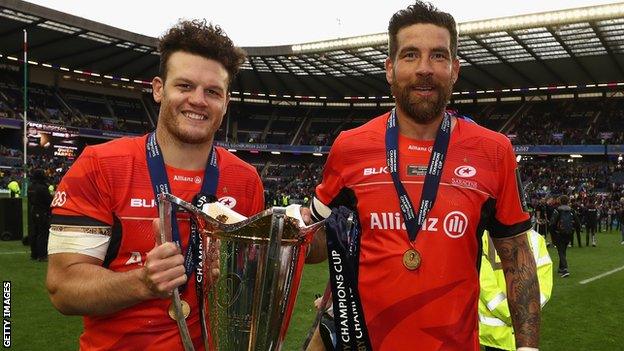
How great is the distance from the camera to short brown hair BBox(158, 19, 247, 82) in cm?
184

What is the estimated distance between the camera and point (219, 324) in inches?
58.0

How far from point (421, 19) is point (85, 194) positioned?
4.29ft

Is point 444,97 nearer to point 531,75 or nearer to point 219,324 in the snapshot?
point 219,324

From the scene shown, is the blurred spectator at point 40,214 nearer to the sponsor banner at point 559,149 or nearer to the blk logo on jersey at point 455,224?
the blk logo on jersey at point 455,224

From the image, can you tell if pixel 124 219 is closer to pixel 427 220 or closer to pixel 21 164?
pixel 427 220

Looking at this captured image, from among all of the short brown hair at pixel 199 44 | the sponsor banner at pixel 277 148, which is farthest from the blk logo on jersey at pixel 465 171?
the sponsor banner at pixel 277 148

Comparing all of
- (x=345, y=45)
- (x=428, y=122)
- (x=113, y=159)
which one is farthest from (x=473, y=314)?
(x=345, y=45)

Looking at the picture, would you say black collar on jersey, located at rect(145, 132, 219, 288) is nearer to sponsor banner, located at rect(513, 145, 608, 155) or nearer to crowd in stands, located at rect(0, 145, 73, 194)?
crowd in stands, located at rect(0, 145, 73, 194)

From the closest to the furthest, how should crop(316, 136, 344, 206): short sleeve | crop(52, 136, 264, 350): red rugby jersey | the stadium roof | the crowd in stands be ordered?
crop(52, 136, 264, 350): red rugby jersey < crop(316, 136, 344, 206): short sleeve < the stadium roof < the crowd in stands

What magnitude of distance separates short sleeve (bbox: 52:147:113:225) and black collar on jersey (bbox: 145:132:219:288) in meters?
0.16

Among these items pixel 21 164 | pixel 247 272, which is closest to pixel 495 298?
pixel 247 272

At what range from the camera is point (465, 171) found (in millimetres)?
2027

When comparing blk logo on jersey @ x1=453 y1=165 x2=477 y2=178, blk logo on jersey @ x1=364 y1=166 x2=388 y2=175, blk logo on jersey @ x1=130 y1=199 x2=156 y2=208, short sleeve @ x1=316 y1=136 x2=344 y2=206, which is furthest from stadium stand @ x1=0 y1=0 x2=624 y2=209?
blk logo on jersey @ x1=130 y1=199 x2=156 y2=208

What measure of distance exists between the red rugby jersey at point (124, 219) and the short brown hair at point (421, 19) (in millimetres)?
938
